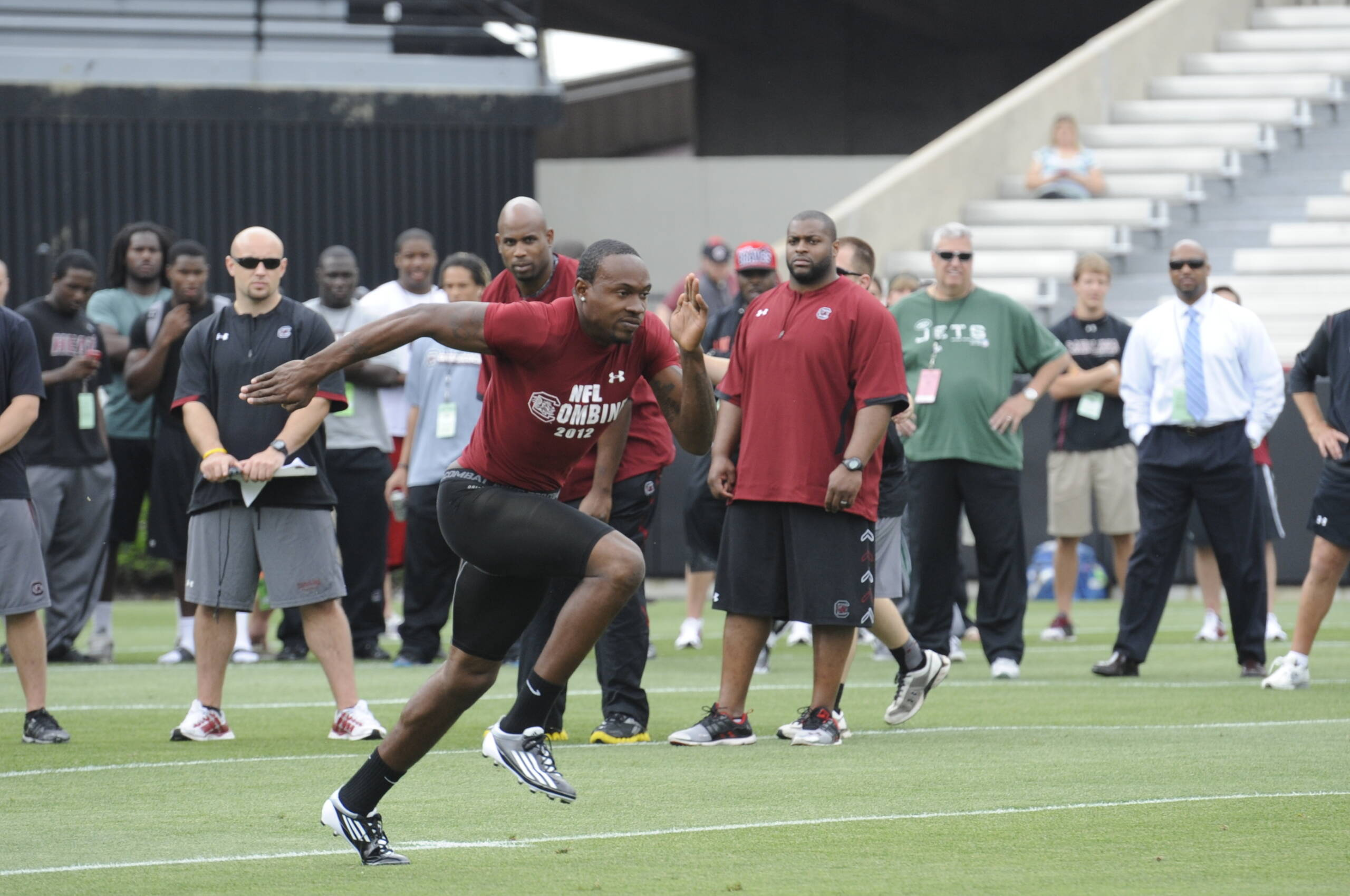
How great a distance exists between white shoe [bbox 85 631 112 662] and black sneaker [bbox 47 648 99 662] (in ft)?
0.13

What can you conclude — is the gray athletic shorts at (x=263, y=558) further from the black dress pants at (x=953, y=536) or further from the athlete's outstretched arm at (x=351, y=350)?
the black dress pants at (x=953, y=536)

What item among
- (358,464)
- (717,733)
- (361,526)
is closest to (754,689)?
(717,733)

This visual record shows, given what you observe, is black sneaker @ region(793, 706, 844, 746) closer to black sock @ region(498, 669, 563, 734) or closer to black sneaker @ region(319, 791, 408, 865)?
black sock @ region(498, 669, 563, 734)

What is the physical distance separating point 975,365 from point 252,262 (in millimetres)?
4047

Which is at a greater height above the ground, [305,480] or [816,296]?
[816,296]

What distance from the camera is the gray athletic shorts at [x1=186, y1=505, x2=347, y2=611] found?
28.7 feet

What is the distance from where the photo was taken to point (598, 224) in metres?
26.4

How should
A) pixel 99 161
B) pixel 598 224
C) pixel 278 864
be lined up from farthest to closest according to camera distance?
1. pixel 598 224
2. pixel 99 161
3. pixel 278 864

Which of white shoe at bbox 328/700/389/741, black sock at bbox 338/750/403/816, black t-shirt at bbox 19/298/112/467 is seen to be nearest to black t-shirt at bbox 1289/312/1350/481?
white shoe at bbox 328/700/389/741

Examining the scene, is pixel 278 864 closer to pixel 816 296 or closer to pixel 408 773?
pixel 408 773

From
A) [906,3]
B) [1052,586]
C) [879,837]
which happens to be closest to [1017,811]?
[879,837]

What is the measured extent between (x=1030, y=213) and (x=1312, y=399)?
13.1 metres

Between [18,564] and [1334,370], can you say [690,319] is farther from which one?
[1334,370]

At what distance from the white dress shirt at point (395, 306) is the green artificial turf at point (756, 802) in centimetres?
288
